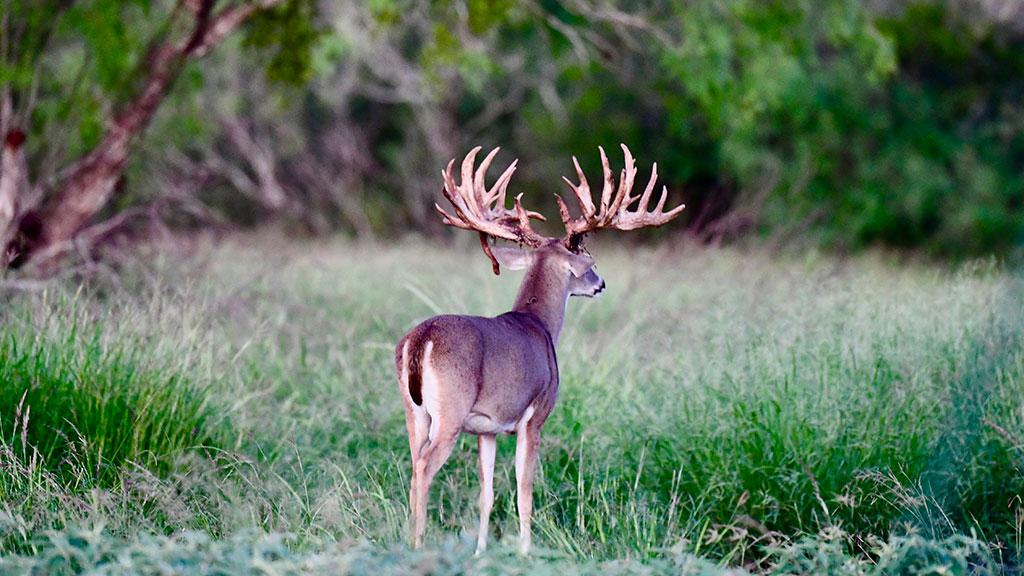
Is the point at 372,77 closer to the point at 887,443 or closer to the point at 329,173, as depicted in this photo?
the point at 329,173

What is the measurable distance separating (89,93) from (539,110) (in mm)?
15154

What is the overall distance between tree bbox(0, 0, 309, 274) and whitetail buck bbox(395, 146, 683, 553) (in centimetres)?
503

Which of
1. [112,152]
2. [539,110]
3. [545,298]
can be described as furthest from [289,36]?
[539,110]

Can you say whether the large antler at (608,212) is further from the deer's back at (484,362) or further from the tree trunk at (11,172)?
the tree trunk at (11,172)

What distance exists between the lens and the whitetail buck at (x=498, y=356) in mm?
4660

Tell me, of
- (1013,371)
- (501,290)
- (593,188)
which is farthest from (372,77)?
(1013,371)

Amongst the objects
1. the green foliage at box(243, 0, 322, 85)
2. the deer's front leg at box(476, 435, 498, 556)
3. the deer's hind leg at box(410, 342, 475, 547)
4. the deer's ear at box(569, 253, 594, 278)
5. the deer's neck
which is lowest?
the deer's front leg at box(476, 435, 498, 556)

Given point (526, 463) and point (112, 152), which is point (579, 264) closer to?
point (526, 463)

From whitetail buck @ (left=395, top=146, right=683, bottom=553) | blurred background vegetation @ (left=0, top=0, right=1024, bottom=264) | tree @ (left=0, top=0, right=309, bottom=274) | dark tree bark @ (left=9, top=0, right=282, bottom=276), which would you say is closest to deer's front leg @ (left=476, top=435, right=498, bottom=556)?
whitetail buck @ (left=395, top=146, right=683, bottom=553)

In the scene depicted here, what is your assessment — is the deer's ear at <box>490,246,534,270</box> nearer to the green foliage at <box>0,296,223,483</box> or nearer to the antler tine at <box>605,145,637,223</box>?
the antler tine at <box>605,145,637,223</box>

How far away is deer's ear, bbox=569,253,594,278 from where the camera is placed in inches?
216

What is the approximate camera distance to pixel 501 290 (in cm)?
1009

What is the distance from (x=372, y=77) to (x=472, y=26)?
609 inches

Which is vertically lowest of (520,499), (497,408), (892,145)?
(520,499)
